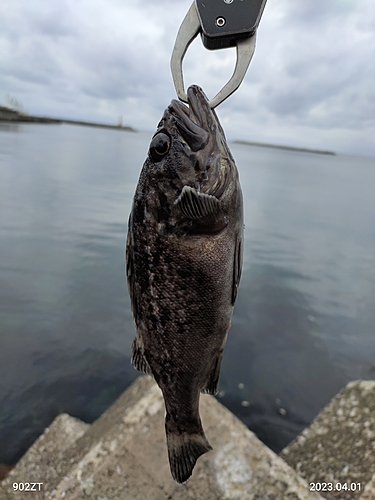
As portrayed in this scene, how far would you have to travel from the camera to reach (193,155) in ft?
6.13

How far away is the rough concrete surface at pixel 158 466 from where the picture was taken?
8.82ft

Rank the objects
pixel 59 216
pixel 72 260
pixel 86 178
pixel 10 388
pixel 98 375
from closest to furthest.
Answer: pixel 10 388
pixel 98 375
pixel 72 260
pixel 59 216
pixel 86 178

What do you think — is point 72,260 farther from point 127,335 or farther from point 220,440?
point 220,440

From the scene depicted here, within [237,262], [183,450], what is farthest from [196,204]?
[183,450]

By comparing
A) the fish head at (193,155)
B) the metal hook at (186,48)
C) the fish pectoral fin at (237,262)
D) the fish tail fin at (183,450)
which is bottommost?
the fish tail fin at (183,450)

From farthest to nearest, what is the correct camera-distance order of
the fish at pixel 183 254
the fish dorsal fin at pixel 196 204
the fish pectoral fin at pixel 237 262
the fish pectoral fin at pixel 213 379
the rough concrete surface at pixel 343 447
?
the rough concrete surface at pixel 343 447
the fish pectoral fin at pixel 213 379
the fish pectoral fin at pixel 237 262
the fish at pixel 183 254
the fish dorsal fin at pixel 196 204

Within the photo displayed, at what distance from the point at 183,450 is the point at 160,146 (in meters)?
1.74

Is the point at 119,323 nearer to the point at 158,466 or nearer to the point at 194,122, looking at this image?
the point at 158,466

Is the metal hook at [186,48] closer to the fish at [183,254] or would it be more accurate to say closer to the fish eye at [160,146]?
the fish at [183,254]

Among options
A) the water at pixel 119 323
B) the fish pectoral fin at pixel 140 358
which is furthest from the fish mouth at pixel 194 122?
the water at pixel 119 323

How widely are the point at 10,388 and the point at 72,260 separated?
4.85m

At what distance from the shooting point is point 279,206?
69.8 ft

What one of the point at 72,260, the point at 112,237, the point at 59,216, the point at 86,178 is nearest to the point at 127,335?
the point at 72,260

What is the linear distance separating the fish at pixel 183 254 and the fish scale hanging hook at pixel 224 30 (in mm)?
219
